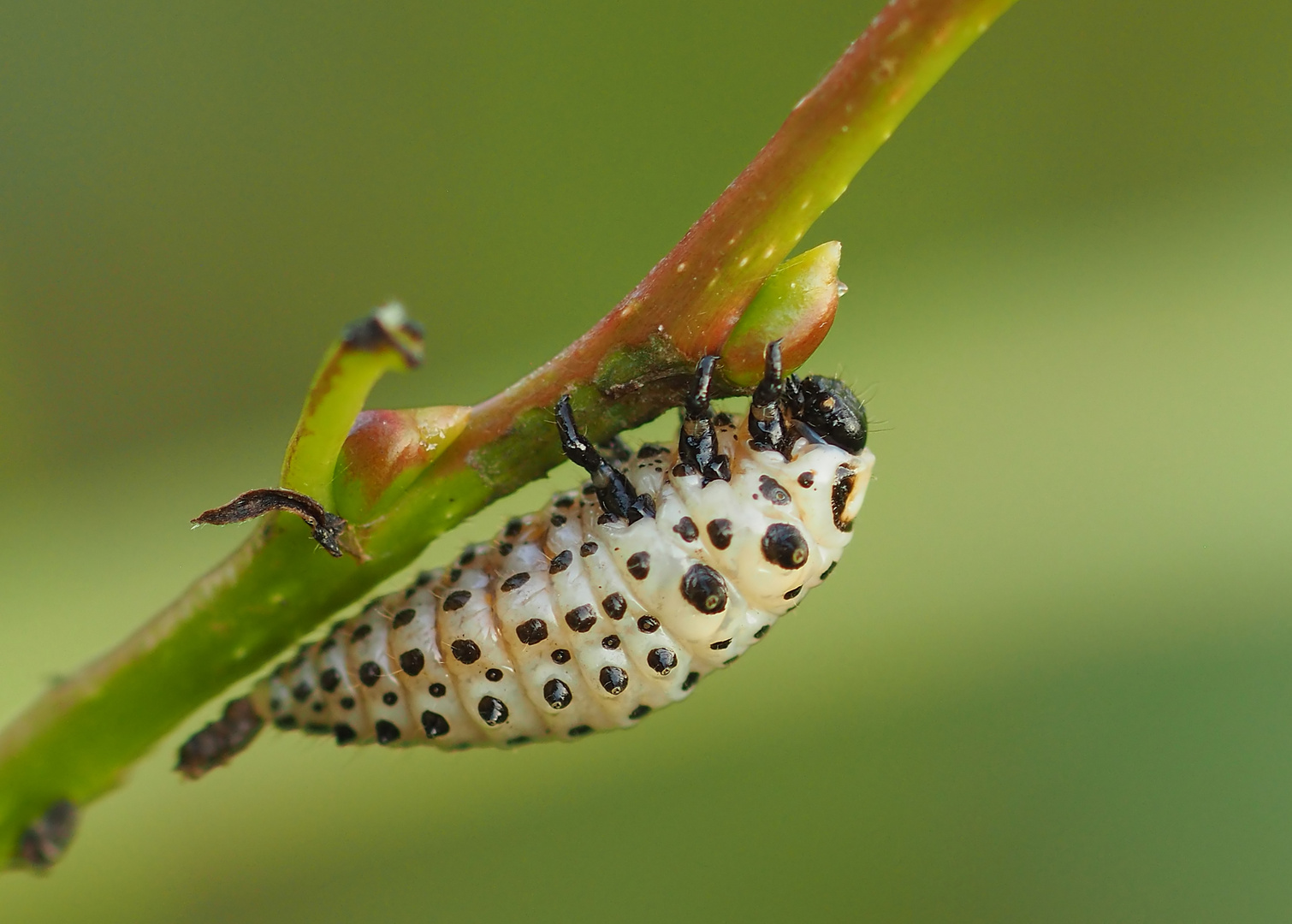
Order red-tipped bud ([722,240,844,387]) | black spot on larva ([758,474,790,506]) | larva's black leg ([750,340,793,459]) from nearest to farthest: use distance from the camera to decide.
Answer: red-tipped bud ([722,240,844,387]) → larva's black leg ([750,340,793,459]) → black spot on larva ([758,474,790,506])

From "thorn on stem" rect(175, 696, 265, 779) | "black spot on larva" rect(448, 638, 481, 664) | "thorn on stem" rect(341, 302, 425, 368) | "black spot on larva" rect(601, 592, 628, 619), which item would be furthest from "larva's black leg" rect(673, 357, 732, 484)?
"thorn on stem" rect(175, 696, 265, 779)

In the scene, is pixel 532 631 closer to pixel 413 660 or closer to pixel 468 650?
pixel 468 650

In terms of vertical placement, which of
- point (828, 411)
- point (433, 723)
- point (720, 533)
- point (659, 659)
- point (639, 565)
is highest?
point (828, 411)

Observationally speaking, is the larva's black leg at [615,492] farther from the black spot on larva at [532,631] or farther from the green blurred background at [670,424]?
the green blurred background at [670,424]

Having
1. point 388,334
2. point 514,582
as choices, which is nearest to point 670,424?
point 514,582

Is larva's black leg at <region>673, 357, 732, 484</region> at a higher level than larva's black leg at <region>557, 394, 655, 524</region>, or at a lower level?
higher

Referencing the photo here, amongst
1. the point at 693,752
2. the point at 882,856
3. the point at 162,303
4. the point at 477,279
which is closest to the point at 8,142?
the point at 162,303

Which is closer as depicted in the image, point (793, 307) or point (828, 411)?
point (793, 307)

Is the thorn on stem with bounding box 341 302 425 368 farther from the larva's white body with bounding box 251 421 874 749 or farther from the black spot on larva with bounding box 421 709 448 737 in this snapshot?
the black spot on larva with bounding box 421 709 448 737
